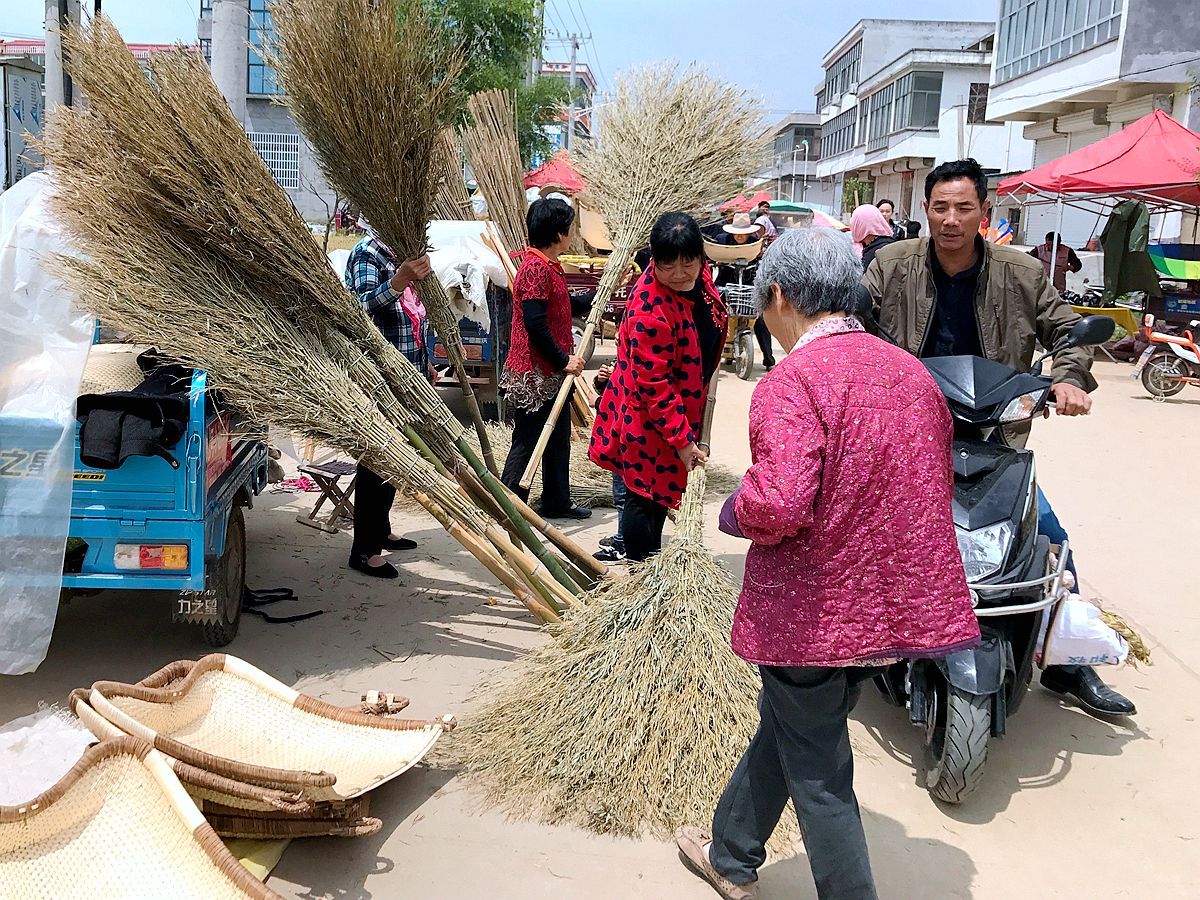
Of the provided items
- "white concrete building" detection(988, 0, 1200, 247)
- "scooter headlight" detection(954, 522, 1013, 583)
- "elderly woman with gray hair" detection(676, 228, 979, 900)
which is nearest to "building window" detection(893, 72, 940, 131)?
"white concrete building" detection(988, 0, 1200, 247)

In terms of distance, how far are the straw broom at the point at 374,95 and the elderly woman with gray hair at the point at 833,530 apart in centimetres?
172

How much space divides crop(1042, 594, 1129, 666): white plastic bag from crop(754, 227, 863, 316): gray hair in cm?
152

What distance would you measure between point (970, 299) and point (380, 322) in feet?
7.44

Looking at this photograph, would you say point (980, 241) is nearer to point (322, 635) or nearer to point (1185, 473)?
point (322, 635)

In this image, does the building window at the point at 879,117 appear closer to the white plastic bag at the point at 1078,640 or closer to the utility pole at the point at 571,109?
the utility pole at the point at 571,109

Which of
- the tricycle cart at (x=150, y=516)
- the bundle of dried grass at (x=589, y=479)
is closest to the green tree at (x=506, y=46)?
the bundle of dried grass at (x=589, y=479)

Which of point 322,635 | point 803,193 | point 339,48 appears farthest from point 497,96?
point 803,193

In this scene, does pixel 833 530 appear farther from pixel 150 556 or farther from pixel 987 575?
pixel 150 556

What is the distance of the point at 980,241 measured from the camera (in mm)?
3088

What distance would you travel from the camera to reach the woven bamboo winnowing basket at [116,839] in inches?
79.8

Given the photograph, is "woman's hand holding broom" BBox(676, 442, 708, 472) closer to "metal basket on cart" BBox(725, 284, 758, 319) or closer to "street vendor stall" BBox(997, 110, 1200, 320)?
"metal basket on cart" BBox(725, 284, 758, 319)

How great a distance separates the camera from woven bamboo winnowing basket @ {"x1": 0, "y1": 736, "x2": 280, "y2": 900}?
2.03 metres

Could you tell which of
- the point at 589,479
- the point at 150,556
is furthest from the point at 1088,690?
the point at 589,479

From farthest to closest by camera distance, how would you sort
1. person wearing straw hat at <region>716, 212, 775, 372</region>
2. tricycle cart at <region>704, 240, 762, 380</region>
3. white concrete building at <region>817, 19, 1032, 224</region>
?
white concrete building at <region>817, 19, 1032, 224</region> < person wearing straw hat at <region>716, 212, 775, 372</region> < tricycle cart at <region>704, 240, 762, 380</region>
